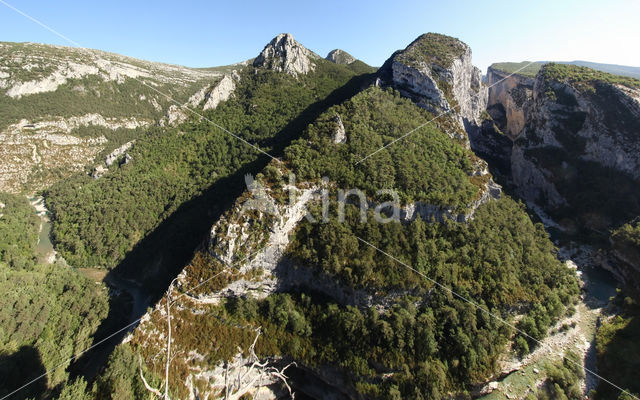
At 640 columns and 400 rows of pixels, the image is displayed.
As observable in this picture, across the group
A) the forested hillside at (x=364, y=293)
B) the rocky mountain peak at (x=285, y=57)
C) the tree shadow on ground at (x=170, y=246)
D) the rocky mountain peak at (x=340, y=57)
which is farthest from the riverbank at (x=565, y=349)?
the rocky mountain peak at (x=340, y=57)

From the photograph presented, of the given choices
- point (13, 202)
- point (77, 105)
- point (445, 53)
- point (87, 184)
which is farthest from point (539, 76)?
point (77, 105)

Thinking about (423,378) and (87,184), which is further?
(87,184)

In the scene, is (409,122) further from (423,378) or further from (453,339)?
(423,378)

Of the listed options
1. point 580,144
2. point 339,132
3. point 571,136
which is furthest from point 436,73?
point 580,144

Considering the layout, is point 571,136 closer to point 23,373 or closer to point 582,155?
point 582,155

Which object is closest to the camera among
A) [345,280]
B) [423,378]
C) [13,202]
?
[423,378]
